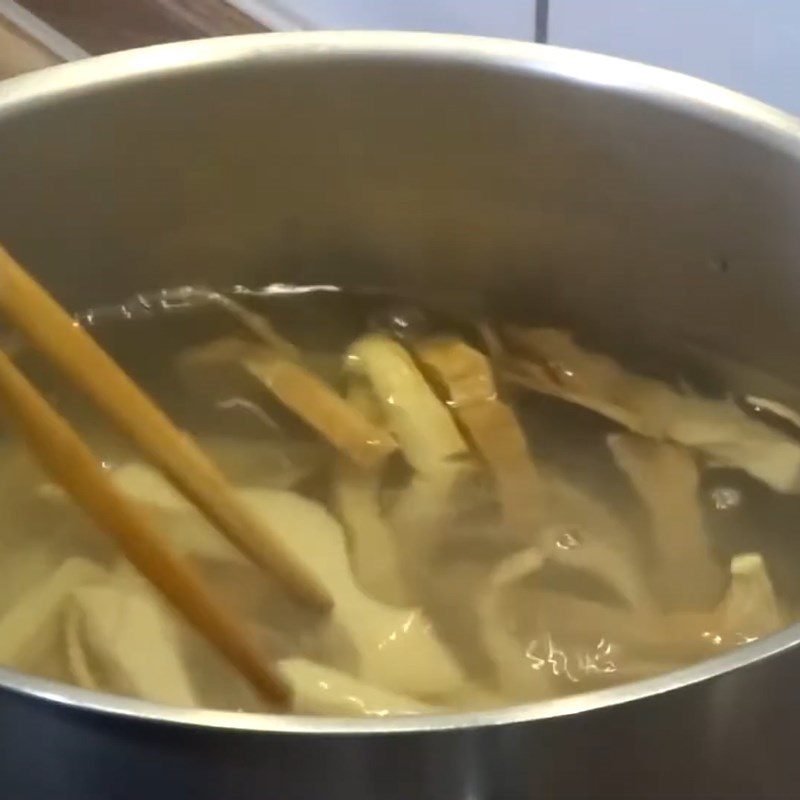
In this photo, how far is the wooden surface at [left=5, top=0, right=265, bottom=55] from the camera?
2.32ft

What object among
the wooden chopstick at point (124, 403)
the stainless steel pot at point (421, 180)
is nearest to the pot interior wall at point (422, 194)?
the stainless steel pot at point (421, 180)

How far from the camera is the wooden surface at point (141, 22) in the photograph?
707mm

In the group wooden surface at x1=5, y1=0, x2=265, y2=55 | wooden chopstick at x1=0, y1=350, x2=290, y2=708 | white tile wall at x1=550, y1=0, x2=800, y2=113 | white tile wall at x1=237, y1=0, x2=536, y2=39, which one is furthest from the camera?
wooden surface at x1=5, y1=0, x2=265, y2=55

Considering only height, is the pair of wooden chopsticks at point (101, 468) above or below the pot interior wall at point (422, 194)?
below

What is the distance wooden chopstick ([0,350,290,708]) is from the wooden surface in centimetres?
40

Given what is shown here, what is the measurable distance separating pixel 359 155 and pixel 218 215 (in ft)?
0.23

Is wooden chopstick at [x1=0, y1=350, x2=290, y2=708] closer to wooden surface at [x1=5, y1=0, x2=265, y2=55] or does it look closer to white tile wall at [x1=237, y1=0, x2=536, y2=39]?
white tile wall at [x1=237, y1=0, x2=536, y2=39]

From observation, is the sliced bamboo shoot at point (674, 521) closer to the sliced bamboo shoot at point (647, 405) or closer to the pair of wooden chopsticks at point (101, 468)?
A: the sliced bamboo shoot at point (647, 405)

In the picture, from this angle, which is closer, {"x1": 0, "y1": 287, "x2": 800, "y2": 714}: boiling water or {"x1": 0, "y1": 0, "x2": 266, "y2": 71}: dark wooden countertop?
{"x1": 0, "y1": 287, "x2": 800, "y2": 714}: boiling water

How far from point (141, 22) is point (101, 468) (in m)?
0.45

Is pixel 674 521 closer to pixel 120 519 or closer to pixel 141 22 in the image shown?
pixel 120 519

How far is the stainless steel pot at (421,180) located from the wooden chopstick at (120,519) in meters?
0.18

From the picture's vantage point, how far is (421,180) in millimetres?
543

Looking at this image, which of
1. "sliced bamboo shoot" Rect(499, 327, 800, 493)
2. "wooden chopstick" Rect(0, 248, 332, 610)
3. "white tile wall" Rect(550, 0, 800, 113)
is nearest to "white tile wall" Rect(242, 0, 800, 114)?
"white tile wall" Rect(550, 0, 800, 113)
